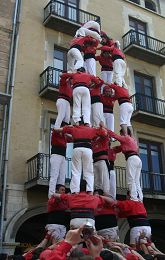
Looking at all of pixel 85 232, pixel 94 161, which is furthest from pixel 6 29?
pixel 85 232

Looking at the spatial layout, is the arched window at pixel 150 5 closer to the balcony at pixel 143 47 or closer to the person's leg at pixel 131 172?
the balcony at pixel 143 47

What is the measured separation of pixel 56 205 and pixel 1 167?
5.68 meters

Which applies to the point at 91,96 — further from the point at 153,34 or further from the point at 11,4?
the point at 153,34

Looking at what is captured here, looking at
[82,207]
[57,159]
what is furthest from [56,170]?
[82,207]

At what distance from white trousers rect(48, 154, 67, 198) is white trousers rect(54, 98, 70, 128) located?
2.44ft

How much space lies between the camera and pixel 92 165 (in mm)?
6738

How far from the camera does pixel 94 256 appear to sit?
3580mm

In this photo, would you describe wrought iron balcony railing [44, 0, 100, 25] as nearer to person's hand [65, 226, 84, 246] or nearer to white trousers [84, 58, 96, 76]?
white trousers [84, 58, 96, 76]

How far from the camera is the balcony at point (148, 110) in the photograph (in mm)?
15758

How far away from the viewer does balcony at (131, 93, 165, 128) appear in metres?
15.8

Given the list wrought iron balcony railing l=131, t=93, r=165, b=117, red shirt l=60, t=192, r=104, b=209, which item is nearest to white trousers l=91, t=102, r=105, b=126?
red shirt l=60, t=192, r=104, b=209

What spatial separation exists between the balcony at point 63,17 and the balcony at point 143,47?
192 cm

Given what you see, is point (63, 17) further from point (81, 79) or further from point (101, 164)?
point (101, 164)

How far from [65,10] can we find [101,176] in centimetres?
1159
